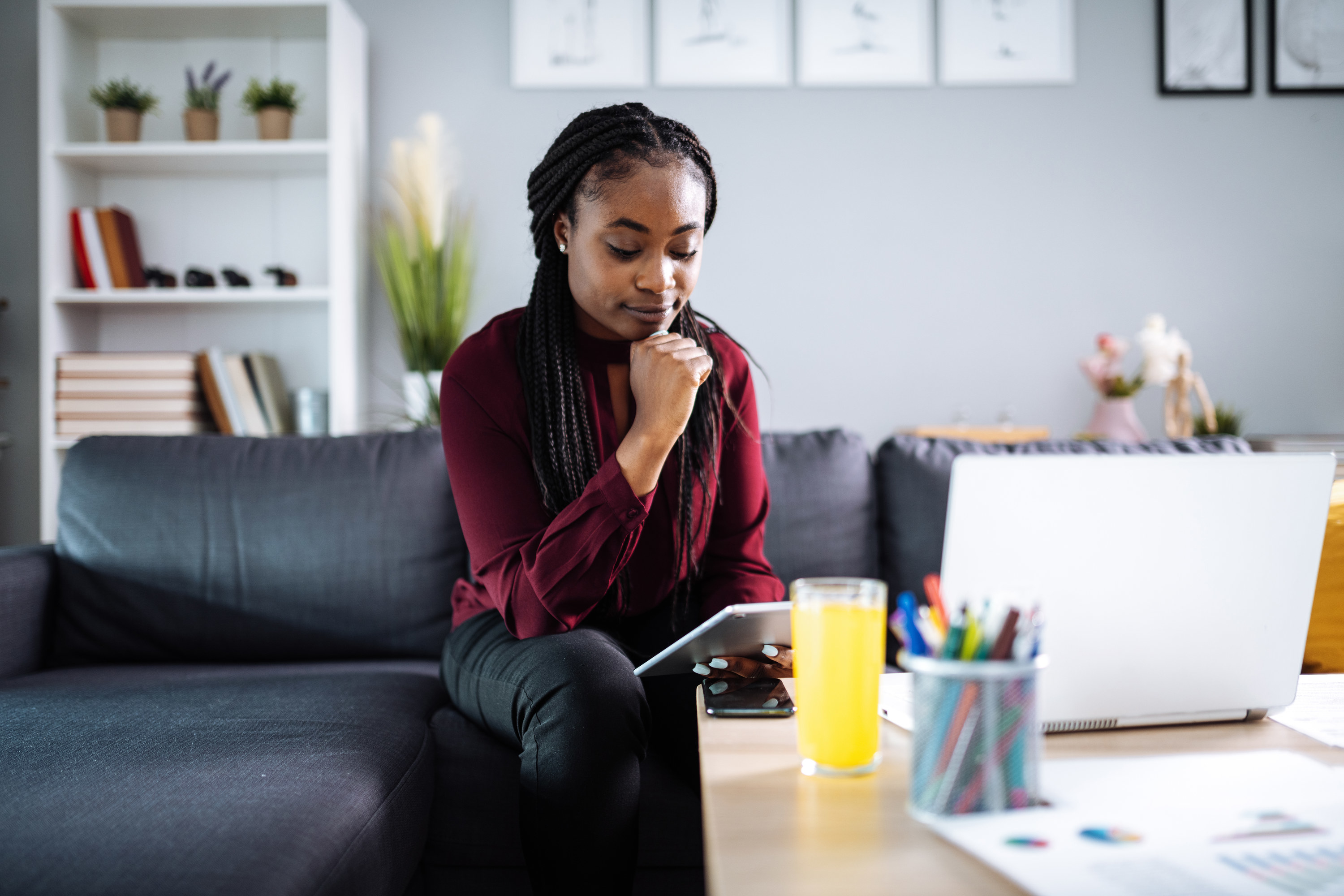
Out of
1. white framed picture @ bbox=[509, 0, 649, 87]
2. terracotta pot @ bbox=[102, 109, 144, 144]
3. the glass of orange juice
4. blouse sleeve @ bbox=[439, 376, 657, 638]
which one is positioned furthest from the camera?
white framed picture @ bbox=[509, 0, 649, 87]

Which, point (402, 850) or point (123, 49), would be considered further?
point (123, 49)

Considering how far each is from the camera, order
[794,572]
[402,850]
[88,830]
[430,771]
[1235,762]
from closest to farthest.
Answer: [1235,762] → [88,830] → [402,850] → [430,771] → [794,572]

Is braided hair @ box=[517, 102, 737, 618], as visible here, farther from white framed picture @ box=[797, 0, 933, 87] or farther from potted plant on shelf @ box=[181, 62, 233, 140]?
potted plant on shelf @ box=[181, 62, 233, 140]

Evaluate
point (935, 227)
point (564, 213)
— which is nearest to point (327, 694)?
point (564, 213)

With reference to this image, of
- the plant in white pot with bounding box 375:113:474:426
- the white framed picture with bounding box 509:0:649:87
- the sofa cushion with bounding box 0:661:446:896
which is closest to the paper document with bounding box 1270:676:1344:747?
the sofa cushion with bounding box 0:661:446:896

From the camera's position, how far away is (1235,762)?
2.15 ft

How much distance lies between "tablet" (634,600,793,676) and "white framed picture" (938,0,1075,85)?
2254 millimetres

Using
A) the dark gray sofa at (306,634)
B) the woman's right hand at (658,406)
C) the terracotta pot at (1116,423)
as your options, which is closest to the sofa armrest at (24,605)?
the dark gray sofa at (306,634)

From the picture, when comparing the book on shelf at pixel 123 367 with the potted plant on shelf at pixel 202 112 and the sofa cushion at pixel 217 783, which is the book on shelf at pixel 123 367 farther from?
the sofa cushion at pixel 217 783

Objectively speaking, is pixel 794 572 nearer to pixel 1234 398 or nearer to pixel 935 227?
pixel 935 227

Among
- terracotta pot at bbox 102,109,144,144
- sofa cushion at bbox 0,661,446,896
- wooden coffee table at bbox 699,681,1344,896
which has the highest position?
terracotta pot at bbox 102,109,144,144

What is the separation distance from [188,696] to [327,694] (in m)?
0.19

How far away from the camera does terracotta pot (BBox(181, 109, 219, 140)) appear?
2506 millimetres

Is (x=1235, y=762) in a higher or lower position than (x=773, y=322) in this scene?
lower
